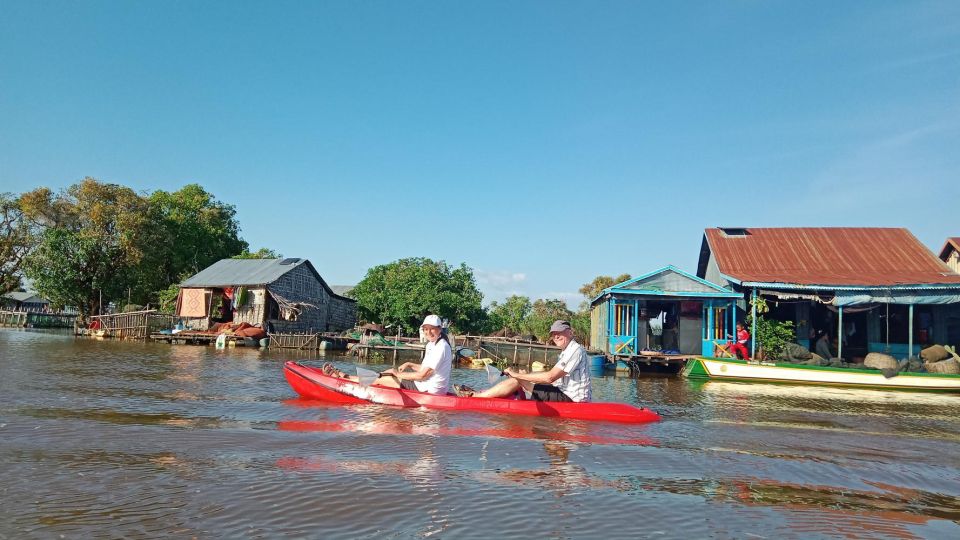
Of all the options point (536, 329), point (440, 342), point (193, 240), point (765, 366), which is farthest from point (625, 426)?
point (193, 240)

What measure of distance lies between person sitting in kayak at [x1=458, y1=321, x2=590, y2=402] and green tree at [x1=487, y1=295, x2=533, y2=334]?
26382 mm

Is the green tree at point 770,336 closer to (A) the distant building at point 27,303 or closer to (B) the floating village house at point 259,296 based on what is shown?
(B) the floating village house at point 259,296

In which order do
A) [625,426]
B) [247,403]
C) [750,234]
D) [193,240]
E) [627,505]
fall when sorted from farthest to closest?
[193,240] → [750,234] → [247,403] → [625,426] → [627,505]

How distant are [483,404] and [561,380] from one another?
1306 mm

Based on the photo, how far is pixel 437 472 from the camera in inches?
242

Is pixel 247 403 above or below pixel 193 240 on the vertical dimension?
below

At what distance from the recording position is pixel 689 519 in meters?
5.02

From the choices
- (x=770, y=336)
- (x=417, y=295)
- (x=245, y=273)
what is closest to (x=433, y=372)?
(x=770, y=336)

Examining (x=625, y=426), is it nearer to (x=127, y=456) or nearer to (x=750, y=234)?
(x=127, y=456)

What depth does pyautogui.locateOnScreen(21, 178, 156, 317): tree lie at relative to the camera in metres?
36.7

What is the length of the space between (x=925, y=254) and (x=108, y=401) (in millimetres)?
27583

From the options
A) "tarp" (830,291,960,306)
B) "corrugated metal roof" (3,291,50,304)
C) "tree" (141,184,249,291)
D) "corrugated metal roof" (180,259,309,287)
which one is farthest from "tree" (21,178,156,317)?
"tarp" (830,291,960,306)

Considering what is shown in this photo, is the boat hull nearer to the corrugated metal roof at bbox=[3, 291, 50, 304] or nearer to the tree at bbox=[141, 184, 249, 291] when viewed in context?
the tree at bbox=[141, 184, 249, 291]

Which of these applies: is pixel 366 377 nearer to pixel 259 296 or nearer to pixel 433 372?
pixel 433 372
